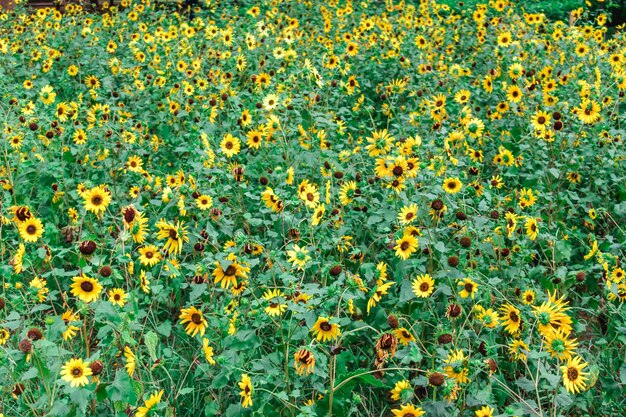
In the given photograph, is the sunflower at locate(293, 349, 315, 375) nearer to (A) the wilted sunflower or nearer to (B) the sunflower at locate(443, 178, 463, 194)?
(A) the wilted sunflower

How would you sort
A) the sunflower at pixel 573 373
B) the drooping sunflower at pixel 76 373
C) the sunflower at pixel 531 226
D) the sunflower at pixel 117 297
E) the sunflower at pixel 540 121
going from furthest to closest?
the sunflower at pixel 540 121
the sunflower at pixel 531 226
the sunflower at pixel 117 297
the sunflower at pixel 573 373
the drooping sunflower at pixel 76 373

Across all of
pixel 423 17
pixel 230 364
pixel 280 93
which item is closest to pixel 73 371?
pixel 230 364

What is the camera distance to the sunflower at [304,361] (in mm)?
2113

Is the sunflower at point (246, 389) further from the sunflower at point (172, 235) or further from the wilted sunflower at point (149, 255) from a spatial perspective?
the wilted sunflower at point (149, 255)

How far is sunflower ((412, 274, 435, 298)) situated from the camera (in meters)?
2.58

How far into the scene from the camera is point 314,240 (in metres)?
3.03

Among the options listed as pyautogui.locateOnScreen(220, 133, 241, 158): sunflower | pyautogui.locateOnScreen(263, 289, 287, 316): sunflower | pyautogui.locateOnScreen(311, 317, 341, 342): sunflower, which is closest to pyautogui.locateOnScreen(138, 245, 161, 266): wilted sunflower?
pyautogui.locateOnScreen(263, 289, 287, 316): sunflower

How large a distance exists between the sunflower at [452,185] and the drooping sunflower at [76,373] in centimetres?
157

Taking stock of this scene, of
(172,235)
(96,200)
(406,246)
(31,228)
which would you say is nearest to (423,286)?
(406,246)

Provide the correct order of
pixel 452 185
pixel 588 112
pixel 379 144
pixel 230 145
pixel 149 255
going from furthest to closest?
1. pixel 588 112
2. pixel 230 145
3. pixel 379 144
4. pixel 452 185
5. pixel 149 255

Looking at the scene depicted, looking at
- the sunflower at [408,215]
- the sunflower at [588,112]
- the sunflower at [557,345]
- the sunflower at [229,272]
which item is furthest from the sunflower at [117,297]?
the sunflower at [588,112]

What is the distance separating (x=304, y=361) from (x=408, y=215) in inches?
36.3

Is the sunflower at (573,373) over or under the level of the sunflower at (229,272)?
under

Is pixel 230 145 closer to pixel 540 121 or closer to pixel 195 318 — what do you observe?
pixel 195 318
